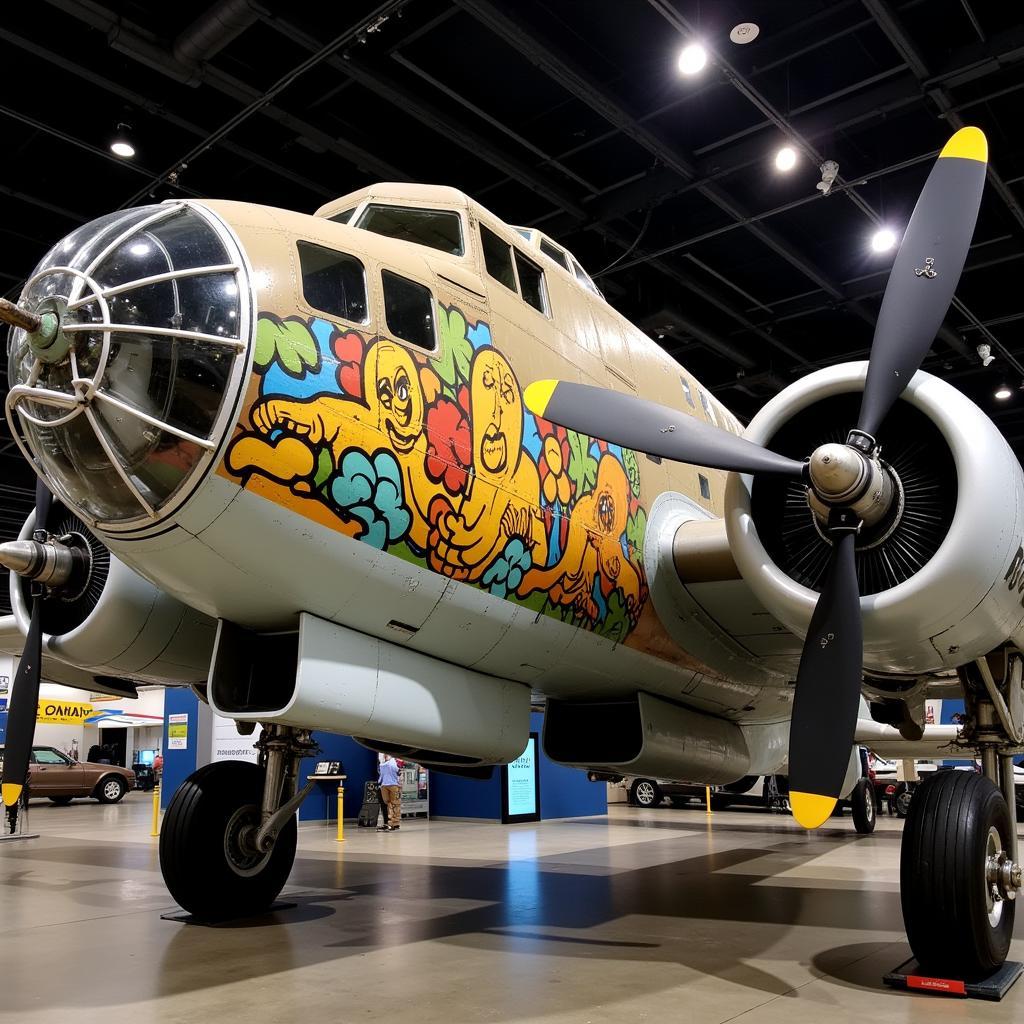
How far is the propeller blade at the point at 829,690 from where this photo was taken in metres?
5.15

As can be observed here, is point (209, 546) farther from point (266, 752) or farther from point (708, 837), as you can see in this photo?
point (708, 837)

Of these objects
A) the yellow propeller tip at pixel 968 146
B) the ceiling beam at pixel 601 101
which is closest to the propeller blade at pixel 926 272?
the yellow propeller tip at pixel 968 146

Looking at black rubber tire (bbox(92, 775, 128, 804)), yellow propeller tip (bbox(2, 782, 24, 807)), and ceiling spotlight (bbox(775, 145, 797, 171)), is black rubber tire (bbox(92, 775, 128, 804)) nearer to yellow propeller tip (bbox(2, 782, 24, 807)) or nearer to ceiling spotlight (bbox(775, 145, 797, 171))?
yellow propeller tip (bbox(2, 782, 24, 807))

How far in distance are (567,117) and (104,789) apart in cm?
2735

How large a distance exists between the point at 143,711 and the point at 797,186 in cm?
3949

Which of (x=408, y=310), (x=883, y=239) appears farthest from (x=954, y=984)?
(x=883, y=239)

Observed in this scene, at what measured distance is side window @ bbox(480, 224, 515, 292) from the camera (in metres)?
6.86

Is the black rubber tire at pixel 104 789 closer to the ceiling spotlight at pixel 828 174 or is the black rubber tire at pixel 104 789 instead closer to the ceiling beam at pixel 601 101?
the ceiling beam at pixel 601 101

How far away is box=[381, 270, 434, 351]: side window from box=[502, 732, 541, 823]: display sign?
14.7 meters

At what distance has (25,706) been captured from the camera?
7852mm

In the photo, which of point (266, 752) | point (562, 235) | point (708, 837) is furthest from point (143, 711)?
point (266, 752)

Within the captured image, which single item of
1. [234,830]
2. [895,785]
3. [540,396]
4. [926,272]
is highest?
[926,272]

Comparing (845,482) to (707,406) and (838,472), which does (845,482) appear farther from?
(707,406)

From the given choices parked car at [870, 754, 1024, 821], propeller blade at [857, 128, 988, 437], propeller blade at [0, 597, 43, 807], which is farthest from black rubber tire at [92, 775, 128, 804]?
propeller blade at [857, 128, 988, 437]
